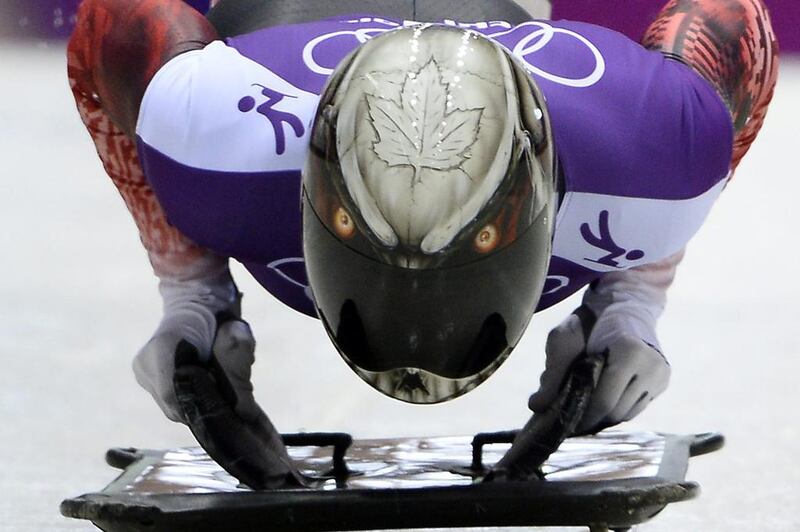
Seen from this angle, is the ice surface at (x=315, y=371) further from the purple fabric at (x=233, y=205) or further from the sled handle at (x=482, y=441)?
→ the purple fabric at (x=233, y=205)

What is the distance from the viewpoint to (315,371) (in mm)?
3953

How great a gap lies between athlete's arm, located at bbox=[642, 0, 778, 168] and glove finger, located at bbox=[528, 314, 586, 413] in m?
0.37

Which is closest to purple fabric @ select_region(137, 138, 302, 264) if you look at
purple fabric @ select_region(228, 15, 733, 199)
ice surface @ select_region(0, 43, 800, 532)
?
purple fabric @ select_region(228, 15, 733, 199)

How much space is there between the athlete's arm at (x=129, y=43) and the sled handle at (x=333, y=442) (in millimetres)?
595

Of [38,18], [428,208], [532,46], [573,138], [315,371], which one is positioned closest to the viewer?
[428,208]

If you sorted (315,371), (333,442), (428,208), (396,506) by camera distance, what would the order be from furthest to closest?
(315,371), (333,442), (396,506), (428,208)

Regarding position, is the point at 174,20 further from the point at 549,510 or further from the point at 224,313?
the point at 549,510

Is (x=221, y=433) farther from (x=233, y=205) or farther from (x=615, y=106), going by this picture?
(x=615, y=106)

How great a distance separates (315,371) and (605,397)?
5.47 feet

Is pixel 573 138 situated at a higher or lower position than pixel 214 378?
higher

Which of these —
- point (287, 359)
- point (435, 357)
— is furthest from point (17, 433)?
point (435, 357)

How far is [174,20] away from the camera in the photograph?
233 cm

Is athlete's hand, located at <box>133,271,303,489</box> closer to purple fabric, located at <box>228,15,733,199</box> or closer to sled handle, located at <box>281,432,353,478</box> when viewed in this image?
sled handle, located at <box>281,432,353,478</box>

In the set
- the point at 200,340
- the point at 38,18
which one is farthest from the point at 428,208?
the point at 38,18
